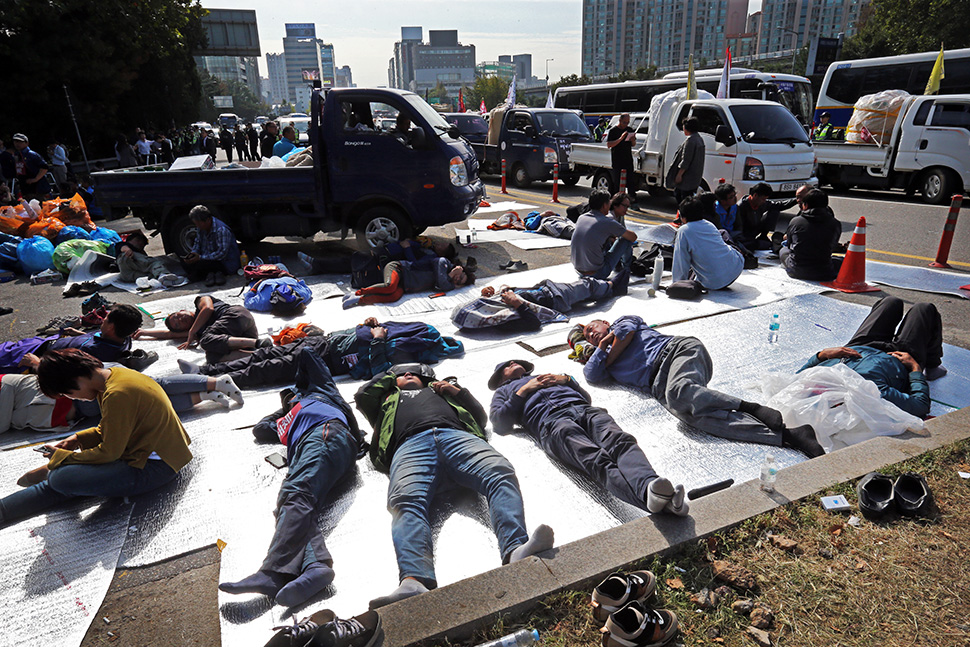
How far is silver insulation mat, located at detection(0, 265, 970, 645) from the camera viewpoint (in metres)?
2.84

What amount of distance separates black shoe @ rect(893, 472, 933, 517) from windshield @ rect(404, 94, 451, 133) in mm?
7173

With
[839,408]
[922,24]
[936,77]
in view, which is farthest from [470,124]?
[922,24]

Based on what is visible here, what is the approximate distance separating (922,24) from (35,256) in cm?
3744

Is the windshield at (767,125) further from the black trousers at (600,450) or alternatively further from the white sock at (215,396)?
the white sock at (215,396)

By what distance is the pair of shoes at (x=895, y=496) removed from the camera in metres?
2.85

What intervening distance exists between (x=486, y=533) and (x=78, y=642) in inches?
73.3

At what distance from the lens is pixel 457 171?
852cm

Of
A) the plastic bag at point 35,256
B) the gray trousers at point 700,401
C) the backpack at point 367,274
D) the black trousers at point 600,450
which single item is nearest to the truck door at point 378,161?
the backpack at point 367,274

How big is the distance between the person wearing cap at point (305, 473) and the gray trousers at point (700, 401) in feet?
7.09

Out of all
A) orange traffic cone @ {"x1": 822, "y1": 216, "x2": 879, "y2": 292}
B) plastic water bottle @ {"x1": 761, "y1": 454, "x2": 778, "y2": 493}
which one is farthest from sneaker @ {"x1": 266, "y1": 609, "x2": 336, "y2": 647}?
orange traffic cone @ {"x1": 822, "y1": 216, "x2": 879, "y2": 292}

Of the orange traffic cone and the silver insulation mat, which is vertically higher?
the orange traffic cone

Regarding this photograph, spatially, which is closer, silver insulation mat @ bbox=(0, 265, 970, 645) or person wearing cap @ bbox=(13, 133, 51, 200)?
silver insulation mat @ bbox=(0, 265, 970, 645)

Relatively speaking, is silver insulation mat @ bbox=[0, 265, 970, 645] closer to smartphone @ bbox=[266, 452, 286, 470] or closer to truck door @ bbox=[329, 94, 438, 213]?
smartphone @ bbox=[266, 452, 286, 470]

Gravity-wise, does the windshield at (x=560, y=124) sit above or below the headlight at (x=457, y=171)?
above
